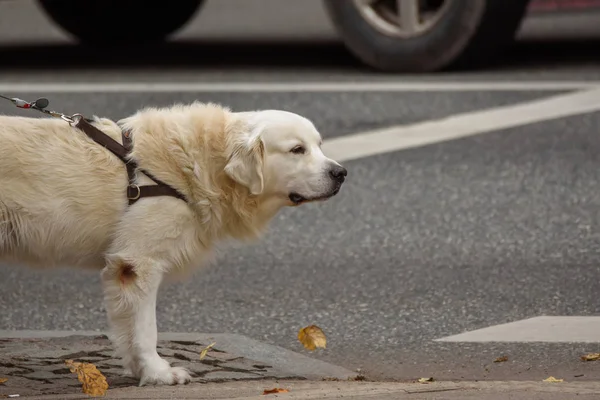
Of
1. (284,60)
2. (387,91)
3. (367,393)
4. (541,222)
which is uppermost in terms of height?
(284,60)

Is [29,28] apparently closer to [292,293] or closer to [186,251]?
[292,293]

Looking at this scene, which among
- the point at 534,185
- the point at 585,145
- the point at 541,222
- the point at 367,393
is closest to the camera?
the point at 367,393

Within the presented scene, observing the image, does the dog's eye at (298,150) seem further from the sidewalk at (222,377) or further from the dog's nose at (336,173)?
the sidewalk at (222,377)

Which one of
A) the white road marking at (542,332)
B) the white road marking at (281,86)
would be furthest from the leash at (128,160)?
the white road marking at (281,86)

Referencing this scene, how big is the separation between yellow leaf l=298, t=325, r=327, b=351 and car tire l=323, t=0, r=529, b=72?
5.45 metres

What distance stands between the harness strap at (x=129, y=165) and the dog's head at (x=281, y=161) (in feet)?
0.77

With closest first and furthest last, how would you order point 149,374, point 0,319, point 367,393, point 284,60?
point 367,393, point 149,374, point 0,319, point 284,60

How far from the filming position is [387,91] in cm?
1061

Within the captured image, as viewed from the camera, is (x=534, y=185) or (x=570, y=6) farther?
(x=570, y=6)

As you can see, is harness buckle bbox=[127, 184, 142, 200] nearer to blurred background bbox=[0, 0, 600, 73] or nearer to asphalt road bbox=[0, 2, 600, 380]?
asphalt road bbox=[0, 2, 600, 380]

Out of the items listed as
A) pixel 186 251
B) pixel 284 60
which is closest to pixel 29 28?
pixel 284 60

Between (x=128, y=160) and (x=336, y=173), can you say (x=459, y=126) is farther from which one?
(x=128, y=160)

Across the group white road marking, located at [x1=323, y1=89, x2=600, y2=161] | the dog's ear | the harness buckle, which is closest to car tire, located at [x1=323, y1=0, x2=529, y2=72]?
white road marking, located at [x1=323, y1=89, x2=600, y2=161]

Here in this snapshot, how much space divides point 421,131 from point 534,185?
1.35m
